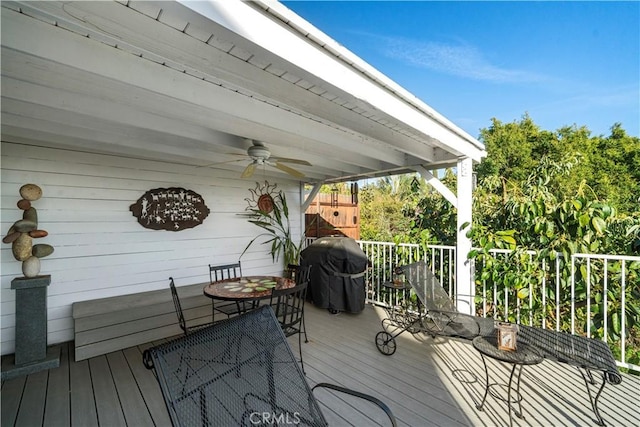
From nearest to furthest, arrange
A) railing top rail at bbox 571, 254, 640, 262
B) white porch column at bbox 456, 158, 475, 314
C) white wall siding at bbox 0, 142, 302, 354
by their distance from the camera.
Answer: railing top rail at bbox 571, 254, 640, 262 < white wall siding at bbox 0, 142, 302, 354 < white porch column at bbox 456, 158, 475, 314

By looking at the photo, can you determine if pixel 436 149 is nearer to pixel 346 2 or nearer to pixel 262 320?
pixel 346 2

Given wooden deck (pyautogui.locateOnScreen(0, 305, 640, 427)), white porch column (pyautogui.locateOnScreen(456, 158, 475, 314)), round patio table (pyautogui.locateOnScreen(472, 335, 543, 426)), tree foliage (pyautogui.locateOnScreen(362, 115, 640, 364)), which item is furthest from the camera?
white porch column (pyautogui.locateOnScreen(456, 158, 475, 314))

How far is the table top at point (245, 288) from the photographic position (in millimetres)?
2900

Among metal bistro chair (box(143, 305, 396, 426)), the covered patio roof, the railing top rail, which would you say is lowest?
metal bistro chair (box(143, 305, 396, 426))

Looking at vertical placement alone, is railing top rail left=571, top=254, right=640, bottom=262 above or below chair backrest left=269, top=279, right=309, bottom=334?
above

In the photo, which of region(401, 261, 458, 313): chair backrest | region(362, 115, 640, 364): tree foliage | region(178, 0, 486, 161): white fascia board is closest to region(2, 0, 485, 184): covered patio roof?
region(178, 0, 486, 161): white fascia board

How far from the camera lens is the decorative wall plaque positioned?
162 inches

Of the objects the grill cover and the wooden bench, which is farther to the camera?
the grill cover

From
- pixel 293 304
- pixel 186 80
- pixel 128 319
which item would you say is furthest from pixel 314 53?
pixel 128 319

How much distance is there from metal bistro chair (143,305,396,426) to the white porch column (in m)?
2.55

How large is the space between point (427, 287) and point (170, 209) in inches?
154

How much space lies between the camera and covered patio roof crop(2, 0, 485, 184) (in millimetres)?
1345

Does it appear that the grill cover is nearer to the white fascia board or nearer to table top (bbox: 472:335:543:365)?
table top (bbox: 472:335:543:365)

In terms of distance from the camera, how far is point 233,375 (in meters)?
1.53
